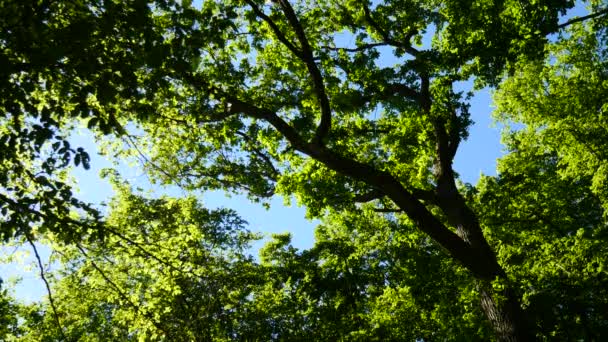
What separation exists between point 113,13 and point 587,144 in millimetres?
17538

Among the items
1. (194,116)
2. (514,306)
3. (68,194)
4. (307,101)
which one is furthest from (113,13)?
(514,306)

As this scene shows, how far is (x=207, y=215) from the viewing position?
60.1 feet

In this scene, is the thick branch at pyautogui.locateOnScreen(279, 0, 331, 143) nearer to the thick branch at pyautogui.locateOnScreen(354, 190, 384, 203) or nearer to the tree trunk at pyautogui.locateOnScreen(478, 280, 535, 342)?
the thick branch at pyautogui.locateOnScreen(354, 190, 384, 203)

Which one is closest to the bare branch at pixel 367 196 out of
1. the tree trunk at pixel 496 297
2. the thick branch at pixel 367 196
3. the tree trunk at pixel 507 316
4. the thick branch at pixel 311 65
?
the thick branch at pixel 367 196

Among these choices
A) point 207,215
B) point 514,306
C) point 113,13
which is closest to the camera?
point 113,13

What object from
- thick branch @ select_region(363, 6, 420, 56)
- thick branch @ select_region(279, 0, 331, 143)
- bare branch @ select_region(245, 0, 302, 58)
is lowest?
thick branch @ select_region(279, 0, 331, 143)

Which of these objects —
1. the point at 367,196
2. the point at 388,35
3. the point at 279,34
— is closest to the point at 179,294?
the point at 367,196

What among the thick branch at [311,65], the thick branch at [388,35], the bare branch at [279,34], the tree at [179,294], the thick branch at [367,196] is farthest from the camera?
the tree at [179,294]

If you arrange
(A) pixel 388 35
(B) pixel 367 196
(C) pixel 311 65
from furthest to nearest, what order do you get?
1. (A) pixel 388 35
2. (B) pixel 367 196
3. (C) pixel 311 65

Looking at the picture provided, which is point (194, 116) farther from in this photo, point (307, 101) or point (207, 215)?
point (207, 215)

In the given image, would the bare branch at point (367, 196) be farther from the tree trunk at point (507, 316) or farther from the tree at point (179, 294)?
the tree at point (179, 294)

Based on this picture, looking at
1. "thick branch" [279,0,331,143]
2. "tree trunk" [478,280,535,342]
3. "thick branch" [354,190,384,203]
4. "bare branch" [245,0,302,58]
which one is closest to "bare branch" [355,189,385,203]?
"thick branch" [354,190,384,203]

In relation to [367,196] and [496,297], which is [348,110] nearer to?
[367,196]

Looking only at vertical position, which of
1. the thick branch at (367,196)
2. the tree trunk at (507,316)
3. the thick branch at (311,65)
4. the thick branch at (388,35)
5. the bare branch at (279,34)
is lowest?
the tree trunk at (507,316)
